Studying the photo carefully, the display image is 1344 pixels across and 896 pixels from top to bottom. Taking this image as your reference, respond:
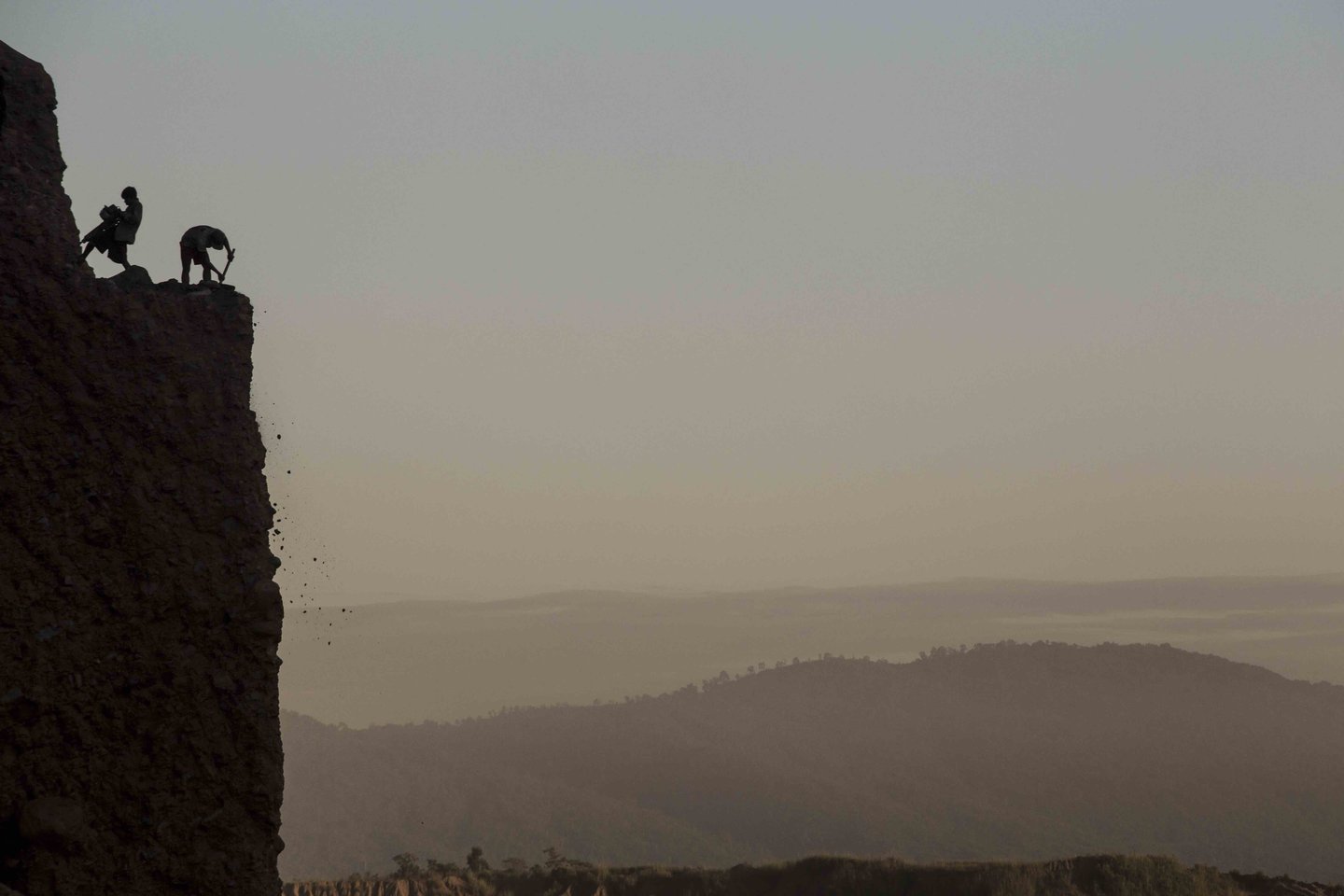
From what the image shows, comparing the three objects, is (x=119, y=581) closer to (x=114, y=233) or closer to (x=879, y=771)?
(x=114, y=233)

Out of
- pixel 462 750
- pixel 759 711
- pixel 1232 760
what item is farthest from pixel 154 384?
pixel 759 711

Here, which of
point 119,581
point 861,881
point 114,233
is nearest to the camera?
point 119,581

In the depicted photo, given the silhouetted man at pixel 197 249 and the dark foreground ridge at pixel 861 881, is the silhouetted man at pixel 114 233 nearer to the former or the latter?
the silhouetted man at pixel 197 249

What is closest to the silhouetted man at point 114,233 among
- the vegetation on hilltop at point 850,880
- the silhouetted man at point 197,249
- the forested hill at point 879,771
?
the silhouetted man at point 197,249

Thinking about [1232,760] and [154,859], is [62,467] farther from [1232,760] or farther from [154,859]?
[1232,760]

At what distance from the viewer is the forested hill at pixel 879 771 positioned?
6222cm

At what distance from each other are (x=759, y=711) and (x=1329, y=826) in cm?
4808

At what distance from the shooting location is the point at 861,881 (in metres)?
21.2

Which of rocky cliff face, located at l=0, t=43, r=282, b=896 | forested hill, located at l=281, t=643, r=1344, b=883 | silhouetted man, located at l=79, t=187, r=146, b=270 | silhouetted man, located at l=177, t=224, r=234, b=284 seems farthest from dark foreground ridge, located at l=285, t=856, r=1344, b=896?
forested hill, located at l=281, t=643, r=1344, b=883

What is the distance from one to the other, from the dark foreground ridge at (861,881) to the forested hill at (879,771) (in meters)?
34.8

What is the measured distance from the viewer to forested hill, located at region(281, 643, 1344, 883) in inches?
2450

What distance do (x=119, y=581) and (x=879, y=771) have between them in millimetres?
79045

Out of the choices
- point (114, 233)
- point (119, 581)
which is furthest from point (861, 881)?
point (114, 233)

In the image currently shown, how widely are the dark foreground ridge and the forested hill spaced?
34.8 metres
